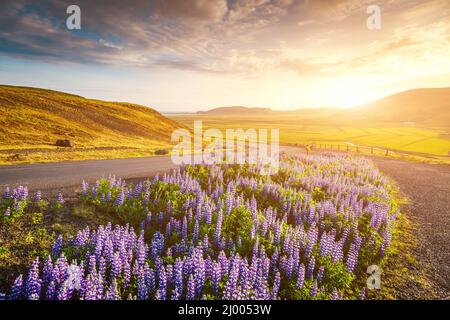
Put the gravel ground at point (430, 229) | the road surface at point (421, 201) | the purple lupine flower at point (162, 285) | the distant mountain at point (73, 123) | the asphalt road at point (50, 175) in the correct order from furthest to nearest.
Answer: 1. the distant mountain at point (73, 123)
2. the asphalt road at point (50, 175)
3. the road surface at point (421, 201)
4. the gravel ground at point (430, 229)
5. the purple lupine flower at point (162, 285)

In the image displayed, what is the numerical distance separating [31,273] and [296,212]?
28.0ft

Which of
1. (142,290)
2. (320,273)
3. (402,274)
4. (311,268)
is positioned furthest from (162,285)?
(402,274)

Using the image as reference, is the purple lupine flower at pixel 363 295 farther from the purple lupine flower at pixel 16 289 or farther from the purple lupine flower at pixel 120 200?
the purple lupine flower at pixel 120 200

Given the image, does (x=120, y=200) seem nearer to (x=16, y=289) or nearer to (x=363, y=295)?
(x=16, y=289)

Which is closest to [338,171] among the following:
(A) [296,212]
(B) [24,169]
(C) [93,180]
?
(A) [296,212]

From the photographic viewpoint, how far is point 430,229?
36.8 feet

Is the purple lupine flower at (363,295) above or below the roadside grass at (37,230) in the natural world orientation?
below

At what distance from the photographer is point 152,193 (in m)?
11.0

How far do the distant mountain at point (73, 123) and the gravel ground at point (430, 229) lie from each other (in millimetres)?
32569

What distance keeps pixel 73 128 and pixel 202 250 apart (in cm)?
4124

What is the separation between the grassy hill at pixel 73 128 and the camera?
26270 mm

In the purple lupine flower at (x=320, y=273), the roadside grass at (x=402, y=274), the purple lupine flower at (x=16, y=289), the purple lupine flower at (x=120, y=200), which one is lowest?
the roadside grass at (x=402, y=274)

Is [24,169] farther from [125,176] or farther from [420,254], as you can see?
[420,254]

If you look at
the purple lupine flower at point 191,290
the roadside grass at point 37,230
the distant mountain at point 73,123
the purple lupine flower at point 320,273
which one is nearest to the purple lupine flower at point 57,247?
the roadside grass at point 37,230
